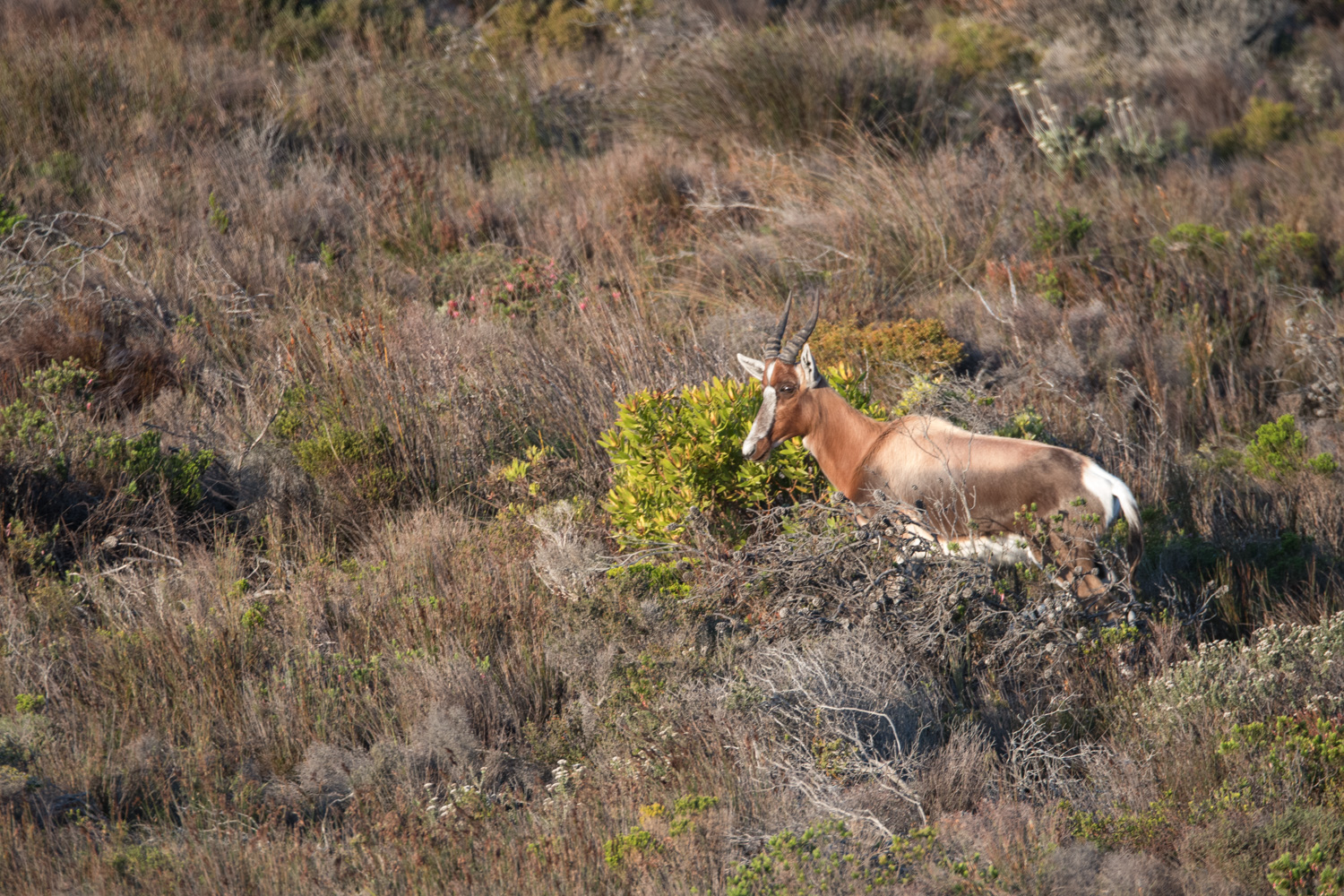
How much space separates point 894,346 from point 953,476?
2.54 meters

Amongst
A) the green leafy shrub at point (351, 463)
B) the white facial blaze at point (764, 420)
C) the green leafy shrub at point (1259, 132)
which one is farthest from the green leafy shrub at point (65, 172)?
the green leafy shrub at point (1259, 132)

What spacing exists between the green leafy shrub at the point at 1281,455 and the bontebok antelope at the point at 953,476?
2.12 m

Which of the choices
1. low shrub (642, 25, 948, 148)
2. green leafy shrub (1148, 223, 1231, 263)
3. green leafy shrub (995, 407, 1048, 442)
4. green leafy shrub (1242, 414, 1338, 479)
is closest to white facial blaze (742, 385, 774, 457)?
green leafy shrub (995, 407, 1048, 442)

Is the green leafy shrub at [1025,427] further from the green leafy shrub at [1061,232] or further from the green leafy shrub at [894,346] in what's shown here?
the green leafy shrub at [1061,232]

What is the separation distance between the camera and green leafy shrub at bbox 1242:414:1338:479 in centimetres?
595

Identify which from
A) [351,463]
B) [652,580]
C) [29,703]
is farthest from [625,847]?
[351,463]

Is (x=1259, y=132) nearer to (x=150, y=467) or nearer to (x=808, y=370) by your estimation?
(x=808, y=370)

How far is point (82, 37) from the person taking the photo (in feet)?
36.0

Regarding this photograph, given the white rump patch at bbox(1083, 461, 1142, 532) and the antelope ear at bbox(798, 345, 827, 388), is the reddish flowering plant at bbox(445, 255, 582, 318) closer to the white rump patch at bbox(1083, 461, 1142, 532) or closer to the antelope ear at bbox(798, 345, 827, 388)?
the antelope ear at bbox(798, 345, 827, 388)

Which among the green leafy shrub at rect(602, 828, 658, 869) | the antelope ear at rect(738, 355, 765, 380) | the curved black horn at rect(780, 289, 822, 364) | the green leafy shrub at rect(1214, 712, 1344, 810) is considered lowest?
the green leafy shrub at rect(1214, 712, 1344, 810)

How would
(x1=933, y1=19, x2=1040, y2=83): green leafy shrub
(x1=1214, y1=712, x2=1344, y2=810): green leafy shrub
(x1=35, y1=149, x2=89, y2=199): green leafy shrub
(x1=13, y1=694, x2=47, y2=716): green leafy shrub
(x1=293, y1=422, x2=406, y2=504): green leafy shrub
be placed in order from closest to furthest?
(x1=1214, y1=712, x2=1344, y2=810): green leafy shrub < (x1=13, y1=694, x2=47, y2=716): green leafy shrub < (x1=293, y1=422, x2=406, y2=504): green leafy shrub < (x1=35, y1=149, x2=89, y2=199): green leafy shrub < (x1=933, y1=19, x2=1040, y2=83): green leafy shrub

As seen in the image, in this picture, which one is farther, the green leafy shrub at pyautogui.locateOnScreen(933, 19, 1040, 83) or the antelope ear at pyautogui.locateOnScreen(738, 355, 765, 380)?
the green leafy shrub at pyautogui.locateOnScreen(933, 19, 1040, 83)

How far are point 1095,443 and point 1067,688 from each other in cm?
253

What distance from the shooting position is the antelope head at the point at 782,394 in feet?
15.3
